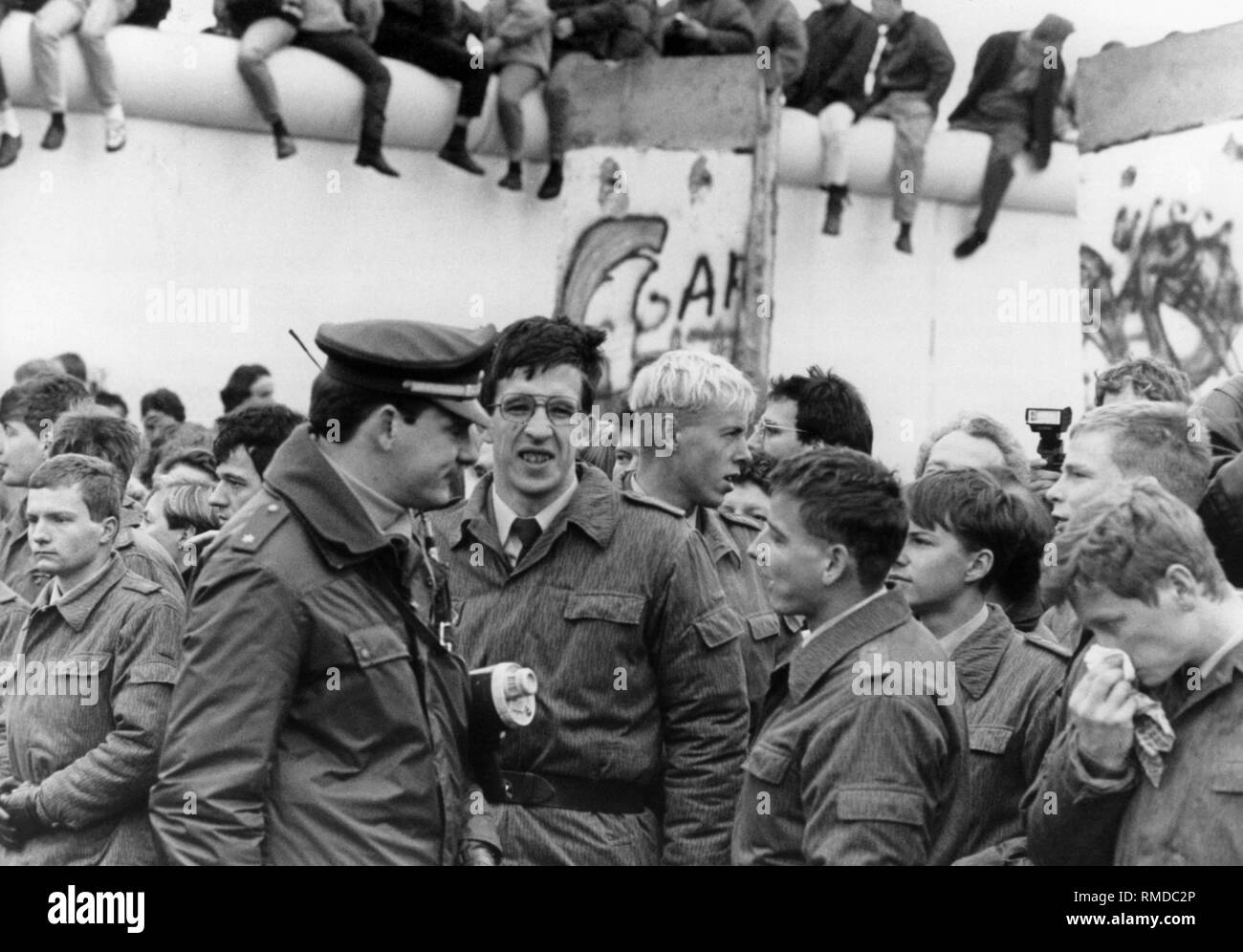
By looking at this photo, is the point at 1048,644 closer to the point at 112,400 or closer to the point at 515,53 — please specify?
the point at 112,400

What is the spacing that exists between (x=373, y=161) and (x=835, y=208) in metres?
2.53

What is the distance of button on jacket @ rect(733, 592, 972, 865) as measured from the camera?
3.09 m

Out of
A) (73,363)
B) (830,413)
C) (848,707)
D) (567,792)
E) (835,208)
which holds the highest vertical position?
(835,208)

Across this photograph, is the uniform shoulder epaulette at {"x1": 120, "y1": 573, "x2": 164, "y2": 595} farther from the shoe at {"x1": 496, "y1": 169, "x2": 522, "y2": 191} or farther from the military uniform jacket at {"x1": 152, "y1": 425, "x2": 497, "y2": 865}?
the shoe at {"x1": 496, "y1": 169, "x2": 522, "y2": 191}

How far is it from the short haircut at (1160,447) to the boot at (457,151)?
6.33 meters

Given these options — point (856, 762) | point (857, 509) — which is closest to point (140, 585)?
point (857, 509)

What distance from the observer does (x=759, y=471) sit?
16.9 feet

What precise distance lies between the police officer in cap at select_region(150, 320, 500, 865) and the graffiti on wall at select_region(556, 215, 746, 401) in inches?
261

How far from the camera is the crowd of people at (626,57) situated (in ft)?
30.4

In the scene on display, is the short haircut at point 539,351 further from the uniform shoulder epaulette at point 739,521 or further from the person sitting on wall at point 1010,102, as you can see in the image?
the person sitting on wall at point 1010,102

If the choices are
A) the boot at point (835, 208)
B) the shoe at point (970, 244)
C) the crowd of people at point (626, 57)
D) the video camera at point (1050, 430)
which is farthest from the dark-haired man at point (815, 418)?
the shoe at point (970, 244)

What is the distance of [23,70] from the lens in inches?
348

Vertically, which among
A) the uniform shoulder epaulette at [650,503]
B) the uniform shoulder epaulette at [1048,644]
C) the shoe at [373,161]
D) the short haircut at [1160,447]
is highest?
the shoe at [373,161]

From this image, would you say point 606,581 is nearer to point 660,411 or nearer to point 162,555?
point 660,411
